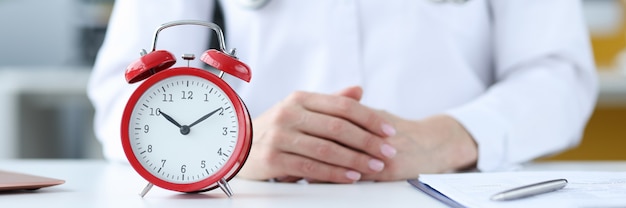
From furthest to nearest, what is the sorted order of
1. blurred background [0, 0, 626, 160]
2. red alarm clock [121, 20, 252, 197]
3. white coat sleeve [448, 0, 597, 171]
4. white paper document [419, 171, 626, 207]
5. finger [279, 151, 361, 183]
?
1. blurred background [0, 0, 626, 160]
2. white coat sleeve [448, 0, 597, 171]
3. finger [279, 151, 361, 183]
4. red alarm clock [121, 20, 252, 197]
5. white paper document [419, 171, 626, 207]

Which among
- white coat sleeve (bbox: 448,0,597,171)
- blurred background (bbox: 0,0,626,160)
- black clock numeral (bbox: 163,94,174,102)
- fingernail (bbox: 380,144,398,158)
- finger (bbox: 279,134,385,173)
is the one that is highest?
blurred background (bbox: 0,0,626,160)

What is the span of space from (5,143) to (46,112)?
508 millimetres

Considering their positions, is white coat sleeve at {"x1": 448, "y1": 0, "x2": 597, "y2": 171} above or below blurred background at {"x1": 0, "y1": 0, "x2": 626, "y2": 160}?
below

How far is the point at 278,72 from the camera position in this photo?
1.37 metres

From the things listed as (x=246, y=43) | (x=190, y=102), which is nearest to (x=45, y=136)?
(x=246, y=43)

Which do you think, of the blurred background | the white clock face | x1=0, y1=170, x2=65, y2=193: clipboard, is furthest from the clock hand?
the blurred background

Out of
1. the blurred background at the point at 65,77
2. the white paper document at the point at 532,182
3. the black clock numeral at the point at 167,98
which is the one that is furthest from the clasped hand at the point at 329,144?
the blurred background at the point at 65,77

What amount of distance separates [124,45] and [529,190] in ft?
2.41

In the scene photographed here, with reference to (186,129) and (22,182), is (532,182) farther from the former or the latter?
(22,182)

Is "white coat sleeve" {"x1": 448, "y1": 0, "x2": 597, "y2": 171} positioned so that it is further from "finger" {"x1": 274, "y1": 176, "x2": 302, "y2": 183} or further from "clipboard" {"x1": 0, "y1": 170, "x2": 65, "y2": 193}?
"clipboard" {"x1": 0, "y1": 170, "x2": 65, "y2": 193}

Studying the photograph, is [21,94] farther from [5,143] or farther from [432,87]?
[432,87]

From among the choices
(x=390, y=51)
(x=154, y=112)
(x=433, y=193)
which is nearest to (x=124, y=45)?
(x=390, y=51)

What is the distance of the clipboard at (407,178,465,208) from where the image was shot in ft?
2.49

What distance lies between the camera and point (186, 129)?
2.71 ft
